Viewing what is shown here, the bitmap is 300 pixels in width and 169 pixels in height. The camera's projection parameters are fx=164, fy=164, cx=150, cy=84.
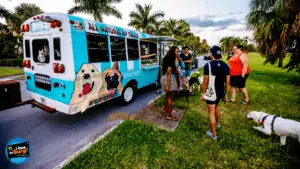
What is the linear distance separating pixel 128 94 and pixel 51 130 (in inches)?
106

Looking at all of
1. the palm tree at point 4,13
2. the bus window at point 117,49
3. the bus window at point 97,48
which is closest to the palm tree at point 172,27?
the palm tree at point 4,13

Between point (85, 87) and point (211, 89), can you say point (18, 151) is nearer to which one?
point (85, 87)

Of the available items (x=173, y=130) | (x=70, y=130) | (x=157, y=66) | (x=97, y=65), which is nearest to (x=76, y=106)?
(x=70, y=130)

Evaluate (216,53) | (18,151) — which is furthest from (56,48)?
(216,53)

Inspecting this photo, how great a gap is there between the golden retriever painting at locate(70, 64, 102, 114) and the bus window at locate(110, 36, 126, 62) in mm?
871

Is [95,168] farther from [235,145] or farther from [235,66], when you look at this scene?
[235,66]

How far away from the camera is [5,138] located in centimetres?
383

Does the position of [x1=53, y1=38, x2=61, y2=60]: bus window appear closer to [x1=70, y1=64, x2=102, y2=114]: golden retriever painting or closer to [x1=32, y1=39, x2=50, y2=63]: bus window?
[x1=32, y1=39, x2=50, y2=63]: bus window

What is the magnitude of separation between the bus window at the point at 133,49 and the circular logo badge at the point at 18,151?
3679 mm

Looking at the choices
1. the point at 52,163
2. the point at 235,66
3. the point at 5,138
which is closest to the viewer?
the point at 52,163

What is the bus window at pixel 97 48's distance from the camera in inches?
165

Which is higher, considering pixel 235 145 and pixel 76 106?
pixel 76 106

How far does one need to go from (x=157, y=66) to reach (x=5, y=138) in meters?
5.66

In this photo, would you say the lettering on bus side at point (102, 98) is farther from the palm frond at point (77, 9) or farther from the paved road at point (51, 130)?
the palm frond at point (77, 9)
